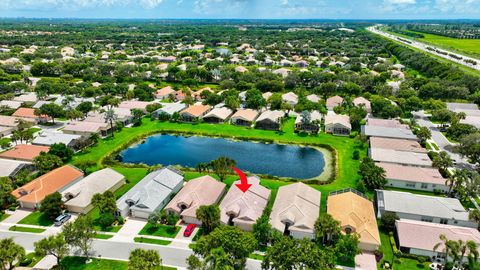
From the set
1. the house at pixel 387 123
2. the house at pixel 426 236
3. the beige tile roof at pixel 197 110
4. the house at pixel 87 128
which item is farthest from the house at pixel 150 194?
the house at pixel 387 123

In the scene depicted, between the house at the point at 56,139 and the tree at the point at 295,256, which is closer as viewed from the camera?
the tree at the point at 295,256

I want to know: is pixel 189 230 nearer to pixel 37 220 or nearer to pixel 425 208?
pixel 37 220

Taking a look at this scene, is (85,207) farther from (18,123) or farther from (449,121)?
(449,121)

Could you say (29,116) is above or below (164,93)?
below

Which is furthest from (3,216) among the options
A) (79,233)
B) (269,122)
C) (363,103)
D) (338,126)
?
(363,103)

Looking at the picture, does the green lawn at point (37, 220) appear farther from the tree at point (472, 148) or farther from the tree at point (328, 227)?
the tree at point (472, 148)

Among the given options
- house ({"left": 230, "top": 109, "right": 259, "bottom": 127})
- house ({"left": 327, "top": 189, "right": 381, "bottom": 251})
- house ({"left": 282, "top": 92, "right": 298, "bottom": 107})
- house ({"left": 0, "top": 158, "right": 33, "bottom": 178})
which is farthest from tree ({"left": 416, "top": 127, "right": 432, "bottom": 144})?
house ({"left": 0, "top": 158, "right": 33, "bottom": 178})

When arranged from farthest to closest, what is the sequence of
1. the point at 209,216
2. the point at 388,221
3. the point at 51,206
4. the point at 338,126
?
the point at 338,126 < the point at 51,206 < the point at 388,221 < the point at 209,216
